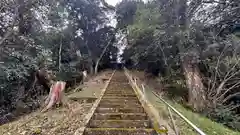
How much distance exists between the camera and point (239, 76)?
8.98 metres

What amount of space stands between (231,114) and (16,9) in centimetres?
1006

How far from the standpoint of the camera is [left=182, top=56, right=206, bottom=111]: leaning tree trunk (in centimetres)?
830

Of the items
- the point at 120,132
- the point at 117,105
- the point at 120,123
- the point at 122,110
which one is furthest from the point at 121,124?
the point at 117,105

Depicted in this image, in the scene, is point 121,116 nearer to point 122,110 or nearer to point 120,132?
point 122,110

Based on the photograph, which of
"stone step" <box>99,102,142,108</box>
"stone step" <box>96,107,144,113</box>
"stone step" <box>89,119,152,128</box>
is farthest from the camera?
"stone step" <box>99,102,142,108</box>

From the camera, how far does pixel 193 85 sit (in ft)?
28.8

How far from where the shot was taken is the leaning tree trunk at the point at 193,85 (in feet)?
27.2

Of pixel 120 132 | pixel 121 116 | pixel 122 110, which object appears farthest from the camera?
pixel 122 110

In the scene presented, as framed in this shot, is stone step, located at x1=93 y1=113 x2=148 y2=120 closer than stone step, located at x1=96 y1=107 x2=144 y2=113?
Yes

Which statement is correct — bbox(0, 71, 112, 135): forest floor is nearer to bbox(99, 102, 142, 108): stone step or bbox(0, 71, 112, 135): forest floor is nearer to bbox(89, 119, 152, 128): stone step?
bbox(89, 119, 152, 128): stone step

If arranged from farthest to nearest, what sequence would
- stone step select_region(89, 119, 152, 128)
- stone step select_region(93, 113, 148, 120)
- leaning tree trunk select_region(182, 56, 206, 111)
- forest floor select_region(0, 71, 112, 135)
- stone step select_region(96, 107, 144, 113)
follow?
leaning tree trunk select_region(182, 56, 206, 111) → stone step select_region(96, 107, 144, 113) → stone step select_region(93, 113, 148, 120) → stone step select_region(89, 119, 152, 128) → forest floor select_region(0, 71, 112, 135)

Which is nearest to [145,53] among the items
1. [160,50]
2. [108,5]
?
[160,50]

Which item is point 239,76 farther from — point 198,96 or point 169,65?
point 169,65

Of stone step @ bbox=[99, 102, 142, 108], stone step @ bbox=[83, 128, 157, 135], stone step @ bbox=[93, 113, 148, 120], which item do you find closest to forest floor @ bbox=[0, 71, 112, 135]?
stone step @ bbox=[83, 128, 157, 135]
